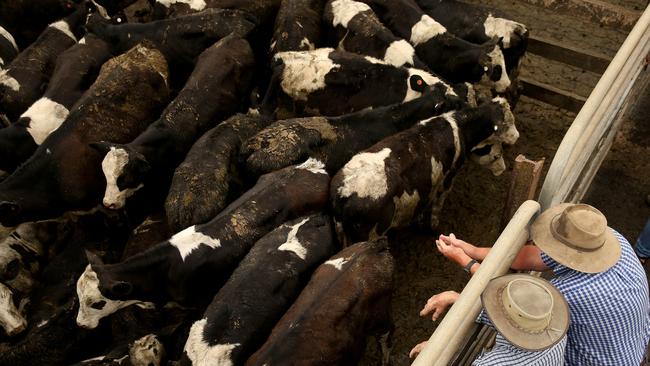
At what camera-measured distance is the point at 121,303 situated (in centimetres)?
430

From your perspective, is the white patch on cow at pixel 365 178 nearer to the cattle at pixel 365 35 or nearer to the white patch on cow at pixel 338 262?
the white patch on cow at pixel 338 262

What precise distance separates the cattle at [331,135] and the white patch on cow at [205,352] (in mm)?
1752

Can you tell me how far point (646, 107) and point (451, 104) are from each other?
2757mm

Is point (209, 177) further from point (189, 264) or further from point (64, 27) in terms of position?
point (64, 27)

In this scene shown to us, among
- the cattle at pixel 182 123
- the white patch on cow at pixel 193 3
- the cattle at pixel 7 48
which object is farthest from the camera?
the white patch on cow at pixel 193 3

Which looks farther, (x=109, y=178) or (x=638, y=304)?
(x=109, y=178)

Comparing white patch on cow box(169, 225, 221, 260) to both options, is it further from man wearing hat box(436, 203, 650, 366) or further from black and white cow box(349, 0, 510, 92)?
black and white cow box(349, 0, 510, 92)

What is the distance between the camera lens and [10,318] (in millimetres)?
4449

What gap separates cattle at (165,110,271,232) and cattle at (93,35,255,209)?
32 cm

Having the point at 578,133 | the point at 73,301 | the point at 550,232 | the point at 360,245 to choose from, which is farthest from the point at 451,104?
the point at 73,301

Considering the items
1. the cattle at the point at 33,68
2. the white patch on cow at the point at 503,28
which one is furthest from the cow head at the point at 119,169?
the white patch on cow at the point at 503,28

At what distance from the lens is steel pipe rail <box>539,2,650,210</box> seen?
9.84 feet

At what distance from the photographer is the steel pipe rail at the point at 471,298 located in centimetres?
221

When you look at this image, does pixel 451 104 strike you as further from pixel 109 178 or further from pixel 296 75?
pixel 109 178
